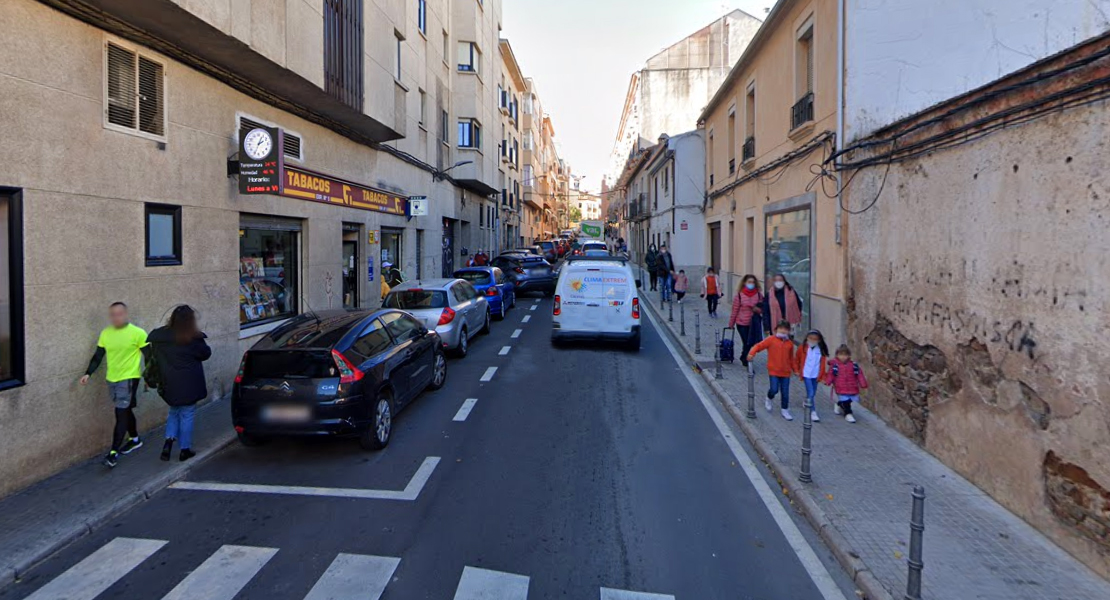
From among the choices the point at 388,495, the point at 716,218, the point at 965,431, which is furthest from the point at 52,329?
the point at 716,218

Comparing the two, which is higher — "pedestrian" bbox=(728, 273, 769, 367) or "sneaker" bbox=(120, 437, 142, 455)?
"pedestrian" bbox=(728, 273, 769, 367)

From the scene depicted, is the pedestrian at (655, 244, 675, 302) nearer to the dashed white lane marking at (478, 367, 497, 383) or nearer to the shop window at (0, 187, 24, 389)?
the dashed white lane marking at (478, 367, 497, 383)

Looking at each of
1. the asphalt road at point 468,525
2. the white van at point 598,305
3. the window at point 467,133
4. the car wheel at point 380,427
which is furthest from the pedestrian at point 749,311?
the window at point 467,133

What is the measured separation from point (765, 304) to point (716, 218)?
483 inches

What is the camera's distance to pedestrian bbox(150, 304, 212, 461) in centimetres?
659

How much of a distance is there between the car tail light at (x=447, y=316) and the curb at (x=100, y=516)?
198 inches

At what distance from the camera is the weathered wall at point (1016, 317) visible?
4.38 m

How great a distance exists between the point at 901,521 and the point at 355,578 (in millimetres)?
4331

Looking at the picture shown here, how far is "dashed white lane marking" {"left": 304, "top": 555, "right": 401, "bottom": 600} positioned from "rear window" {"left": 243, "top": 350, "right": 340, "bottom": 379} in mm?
2538

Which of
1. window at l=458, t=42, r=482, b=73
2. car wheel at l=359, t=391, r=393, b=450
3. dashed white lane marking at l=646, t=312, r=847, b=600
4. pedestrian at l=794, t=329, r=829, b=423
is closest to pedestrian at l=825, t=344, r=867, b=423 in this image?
pedestrian at l=794, t=329, r=829, b=423

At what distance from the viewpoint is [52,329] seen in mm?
6277

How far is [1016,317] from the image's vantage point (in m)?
5.20

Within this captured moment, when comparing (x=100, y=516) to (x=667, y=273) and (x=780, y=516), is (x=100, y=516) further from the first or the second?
(x=667, y=273)

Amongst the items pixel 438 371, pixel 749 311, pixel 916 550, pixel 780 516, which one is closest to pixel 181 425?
pixel 438 371
